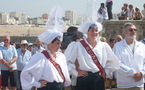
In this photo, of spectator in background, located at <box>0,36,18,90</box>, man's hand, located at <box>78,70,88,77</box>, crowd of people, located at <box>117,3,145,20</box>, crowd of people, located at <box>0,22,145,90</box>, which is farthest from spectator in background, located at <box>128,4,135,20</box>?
man's hand, located at <box>78,70,88,77</box>

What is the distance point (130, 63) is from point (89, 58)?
0.67 m

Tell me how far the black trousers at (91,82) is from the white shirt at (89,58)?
0.09 m

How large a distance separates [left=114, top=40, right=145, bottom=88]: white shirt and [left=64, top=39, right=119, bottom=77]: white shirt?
143mm

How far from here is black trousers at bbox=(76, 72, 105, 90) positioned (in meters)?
4.65

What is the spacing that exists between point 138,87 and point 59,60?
1.40 meters

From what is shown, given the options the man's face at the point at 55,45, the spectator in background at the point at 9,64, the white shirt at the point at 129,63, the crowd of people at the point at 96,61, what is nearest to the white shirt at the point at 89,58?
the crowd of people at the point at 96,61

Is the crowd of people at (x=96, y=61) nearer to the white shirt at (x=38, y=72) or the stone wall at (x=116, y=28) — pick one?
the white shirt at (x=38, y=72)

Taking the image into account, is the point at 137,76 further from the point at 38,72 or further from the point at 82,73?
the point at 38,72

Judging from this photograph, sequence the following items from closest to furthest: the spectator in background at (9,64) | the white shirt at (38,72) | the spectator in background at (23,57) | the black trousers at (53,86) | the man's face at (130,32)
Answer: the white shirt at (38,72) → the black trousers at (53,86) → the man's face at (130,32) → the spectator in background at (9,64) → the spectator in background at (23,57)

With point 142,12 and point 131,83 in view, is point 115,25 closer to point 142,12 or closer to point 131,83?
point 142,12

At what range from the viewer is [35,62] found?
4137 millimetres

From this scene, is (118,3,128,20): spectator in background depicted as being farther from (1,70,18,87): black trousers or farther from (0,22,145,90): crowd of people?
(0,22,145,90): crowd of people

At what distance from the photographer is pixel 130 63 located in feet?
15.6

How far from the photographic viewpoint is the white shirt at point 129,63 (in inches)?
187
